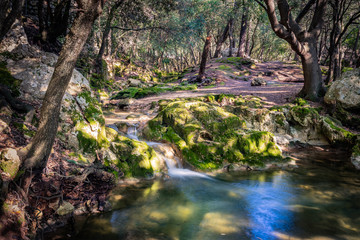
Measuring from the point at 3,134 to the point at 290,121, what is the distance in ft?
37.4

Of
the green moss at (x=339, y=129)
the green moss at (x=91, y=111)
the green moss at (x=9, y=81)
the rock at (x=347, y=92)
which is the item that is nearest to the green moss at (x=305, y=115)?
the green moss at (x=339, y=129)

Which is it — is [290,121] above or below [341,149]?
above

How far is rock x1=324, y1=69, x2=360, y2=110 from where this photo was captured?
1068 centimetres

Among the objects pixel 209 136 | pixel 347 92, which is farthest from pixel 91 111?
pixel 347 92

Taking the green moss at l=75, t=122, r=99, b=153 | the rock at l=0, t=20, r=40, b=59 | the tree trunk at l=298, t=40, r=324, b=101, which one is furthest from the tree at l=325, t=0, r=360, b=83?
the rock at l=0, t=20, r=40, b=59

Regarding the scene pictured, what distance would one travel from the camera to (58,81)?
3.74 m

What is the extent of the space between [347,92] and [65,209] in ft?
41.3

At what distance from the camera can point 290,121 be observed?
37.1ft

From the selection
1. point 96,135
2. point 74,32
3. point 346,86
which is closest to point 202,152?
point 96,135

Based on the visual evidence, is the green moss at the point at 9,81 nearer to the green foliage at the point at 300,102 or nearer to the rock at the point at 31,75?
the rock at the point at 31,75

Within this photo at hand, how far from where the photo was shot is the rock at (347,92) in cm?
1068

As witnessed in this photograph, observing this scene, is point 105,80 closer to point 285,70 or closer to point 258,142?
point 258,142

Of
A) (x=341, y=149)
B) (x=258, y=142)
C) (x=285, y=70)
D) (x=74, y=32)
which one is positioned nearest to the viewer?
(x=74, y=32)

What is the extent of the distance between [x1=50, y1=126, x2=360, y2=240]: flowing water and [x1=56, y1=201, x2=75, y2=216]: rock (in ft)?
1.19
